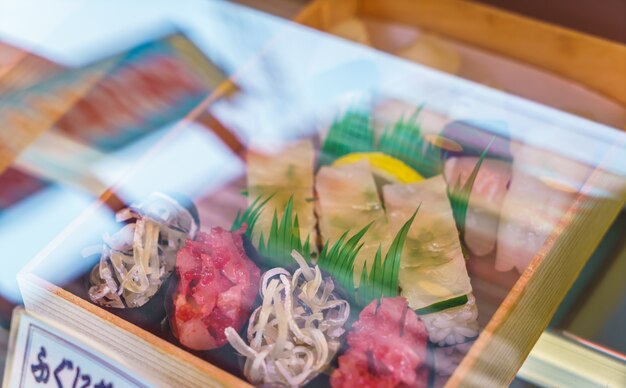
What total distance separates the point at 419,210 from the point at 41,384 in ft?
2.25

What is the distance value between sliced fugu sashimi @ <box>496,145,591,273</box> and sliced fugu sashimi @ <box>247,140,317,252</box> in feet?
1.22

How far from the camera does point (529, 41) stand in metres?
1.70

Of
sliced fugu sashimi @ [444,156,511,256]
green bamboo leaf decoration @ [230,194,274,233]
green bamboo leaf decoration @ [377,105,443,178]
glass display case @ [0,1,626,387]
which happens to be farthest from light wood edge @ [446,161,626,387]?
green bamboo leaf decoration @ [230,194,274,233]

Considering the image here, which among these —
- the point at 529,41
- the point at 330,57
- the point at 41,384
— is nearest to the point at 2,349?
the point at 41,384

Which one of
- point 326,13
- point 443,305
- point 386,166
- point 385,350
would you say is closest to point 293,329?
point 385,350

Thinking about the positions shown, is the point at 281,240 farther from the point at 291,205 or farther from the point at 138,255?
the point at 138,255

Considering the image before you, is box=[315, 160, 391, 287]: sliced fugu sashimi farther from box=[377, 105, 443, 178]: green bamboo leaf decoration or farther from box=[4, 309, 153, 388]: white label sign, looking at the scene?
box=[4, 309, 153, 388]: white label sign

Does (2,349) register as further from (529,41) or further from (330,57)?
(529,41)

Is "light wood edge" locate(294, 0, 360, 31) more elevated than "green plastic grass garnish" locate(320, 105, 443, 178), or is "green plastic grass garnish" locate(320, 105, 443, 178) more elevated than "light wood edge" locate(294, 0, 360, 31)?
"light wood edge" locate(294, 0, 360, 31)

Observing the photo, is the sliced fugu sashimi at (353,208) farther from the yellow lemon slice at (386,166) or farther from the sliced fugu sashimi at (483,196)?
the sliced fugu sashimi at (483,196)

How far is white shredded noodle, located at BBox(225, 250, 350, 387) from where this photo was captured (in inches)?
39.9

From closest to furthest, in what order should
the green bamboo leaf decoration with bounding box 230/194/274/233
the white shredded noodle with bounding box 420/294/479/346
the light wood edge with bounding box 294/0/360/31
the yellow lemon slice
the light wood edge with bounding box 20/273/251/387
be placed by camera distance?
the light wood edge with bounding box 20/273/251/387 → the white shredded noodle with bounding box 420/294/479/346 → the green bamboo leaf decoration with bounding box 230/194/274/233 → the yellow lemon slice → the light wood edge with bounding box 294/0/360/31

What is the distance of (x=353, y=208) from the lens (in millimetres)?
1312

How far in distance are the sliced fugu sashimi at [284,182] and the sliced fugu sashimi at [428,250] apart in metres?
0.16
